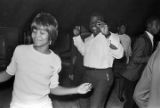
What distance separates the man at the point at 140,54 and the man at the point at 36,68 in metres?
1.88

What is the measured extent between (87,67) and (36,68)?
73.4 inches

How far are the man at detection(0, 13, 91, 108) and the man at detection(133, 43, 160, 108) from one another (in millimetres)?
645

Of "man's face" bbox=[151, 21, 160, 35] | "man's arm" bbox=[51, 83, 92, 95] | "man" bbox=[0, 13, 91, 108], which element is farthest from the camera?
"man's face" bbox=[151, 21, 160, 35]

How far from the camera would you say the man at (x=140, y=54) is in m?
4.18

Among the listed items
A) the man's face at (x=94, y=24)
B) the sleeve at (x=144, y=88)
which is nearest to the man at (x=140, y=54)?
the man's face at (x=94, y=24)

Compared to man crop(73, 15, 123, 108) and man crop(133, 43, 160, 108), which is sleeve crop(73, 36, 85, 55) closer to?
man crop(73, 15, 123, 108)

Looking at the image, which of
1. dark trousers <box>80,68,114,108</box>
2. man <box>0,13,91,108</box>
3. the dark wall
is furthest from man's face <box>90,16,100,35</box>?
the dark wall

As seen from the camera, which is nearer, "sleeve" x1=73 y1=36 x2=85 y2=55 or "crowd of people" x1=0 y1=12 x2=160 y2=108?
"crowd of people" x1=0 y1=12 x2=160 y2=108

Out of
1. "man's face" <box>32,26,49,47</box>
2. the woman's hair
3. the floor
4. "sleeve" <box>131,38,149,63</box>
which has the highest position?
the woman's hair

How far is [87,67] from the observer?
165 inches

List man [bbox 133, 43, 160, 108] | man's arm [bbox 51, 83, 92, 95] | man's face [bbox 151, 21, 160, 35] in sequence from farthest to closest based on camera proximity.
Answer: man's face [bbox 151, 21, 160, 35], man's arm [bbox 51, 83, 92, 95], man [bbox 133, 43, 160, 108]

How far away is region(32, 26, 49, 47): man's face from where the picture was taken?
238 cm

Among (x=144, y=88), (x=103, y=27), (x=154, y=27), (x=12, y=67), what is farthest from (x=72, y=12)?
(x=144, y=88)

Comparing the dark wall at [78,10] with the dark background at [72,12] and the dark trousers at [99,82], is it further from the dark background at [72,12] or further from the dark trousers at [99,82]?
the dark trousers at [99,82]
